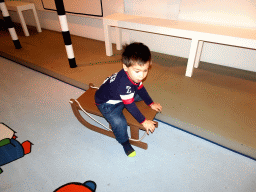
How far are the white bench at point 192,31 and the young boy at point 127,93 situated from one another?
95cm

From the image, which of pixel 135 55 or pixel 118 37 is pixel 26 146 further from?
pixel 118 37

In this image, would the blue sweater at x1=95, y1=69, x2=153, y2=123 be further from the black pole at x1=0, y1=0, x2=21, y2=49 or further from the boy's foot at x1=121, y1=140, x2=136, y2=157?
the black pole at x1=0, y1=0, x2=21, y2=49

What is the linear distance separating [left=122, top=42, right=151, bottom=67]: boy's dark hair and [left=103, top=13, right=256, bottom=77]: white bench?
1.00 meters

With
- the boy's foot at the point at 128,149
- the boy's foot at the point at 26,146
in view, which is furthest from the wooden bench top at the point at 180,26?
the boy's foot at the point at 26,146

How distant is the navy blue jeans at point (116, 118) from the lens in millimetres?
1297

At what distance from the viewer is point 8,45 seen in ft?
10.5

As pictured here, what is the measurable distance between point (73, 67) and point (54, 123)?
988 mm

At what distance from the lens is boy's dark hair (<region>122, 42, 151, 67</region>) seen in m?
1.09

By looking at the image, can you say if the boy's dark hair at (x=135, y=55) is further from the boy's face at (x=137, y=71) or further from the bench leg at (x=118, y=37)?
the bench leg at (x=118, y=37)

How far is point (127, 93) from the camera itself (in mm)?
1185

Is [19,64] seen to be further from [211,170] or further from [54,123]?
[211,170]

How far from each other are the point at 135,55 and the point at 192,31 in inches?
42.3

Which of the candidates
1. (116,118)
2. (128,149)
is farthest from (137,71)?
(128,149)

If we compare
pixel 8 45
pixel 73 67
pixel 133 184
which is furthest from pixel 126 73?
pixel 8 45
